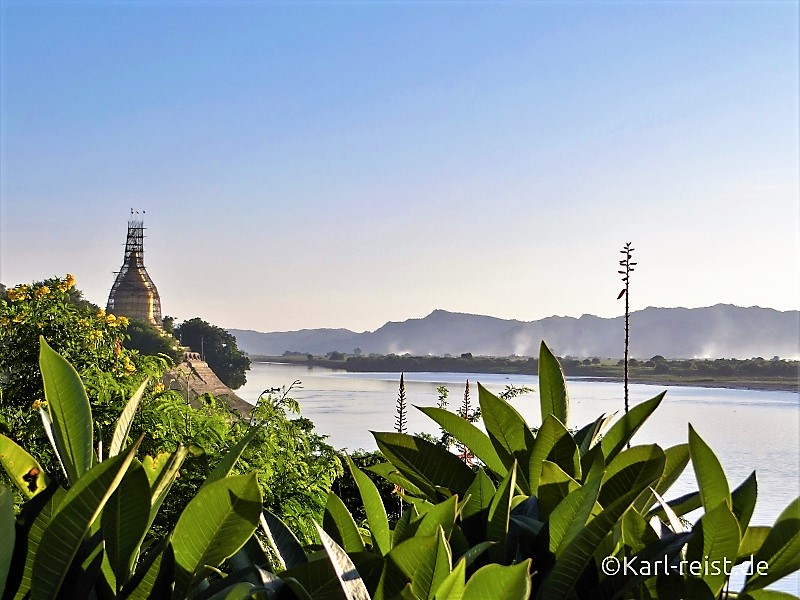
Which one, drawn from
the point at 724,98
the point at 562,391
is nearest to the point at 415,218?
the point at 724,98

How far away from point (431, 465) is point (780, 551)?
36cm

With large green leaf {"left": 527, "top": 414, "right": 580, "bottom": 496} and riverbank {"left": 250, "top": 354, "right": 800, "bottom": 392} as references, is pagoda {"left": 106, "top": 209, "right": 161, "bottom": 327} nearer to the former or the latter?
riverbank {"left": 250, "top": 354, "right": 800, "bottom": 392}

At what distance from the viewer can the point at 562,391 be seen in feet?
3.05

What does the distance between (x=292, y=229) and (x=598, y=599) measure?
19.1m

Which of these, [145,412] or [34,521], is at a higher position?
[34,521]

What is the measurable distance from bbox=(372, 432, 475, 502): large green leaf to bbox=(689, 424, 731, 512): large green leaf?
25 cm

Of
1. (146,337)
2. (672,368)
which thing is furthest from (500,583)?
→ (146,337)

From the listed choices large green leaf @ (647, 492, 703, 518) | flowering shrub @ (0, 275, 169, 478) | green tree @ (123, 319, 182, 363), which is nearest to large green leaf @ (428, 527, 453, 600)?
large green leaf @ (647, 492, 703, 518)

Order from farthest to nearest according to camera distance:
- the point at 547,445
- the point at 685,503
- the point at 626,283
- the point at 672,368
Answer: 1. the point at 672,368
2. the point at 626,283
3. the point at 685,503
4. the point at 547,445

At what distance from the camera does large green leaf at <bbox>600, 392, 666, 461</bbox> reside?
0.87 metres

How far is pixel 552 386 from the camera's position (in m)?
0.93

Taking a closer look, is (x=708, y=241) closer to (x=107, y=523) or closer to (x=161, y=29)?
(x=161, y=29)

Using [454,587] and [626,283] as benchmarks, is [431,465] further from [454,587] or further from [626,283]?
[626,283]

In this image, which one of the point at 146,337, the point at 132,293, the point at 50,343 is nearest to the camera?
the point at 50,343
